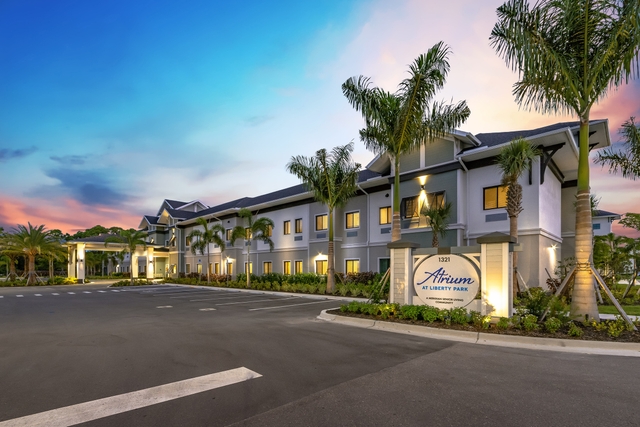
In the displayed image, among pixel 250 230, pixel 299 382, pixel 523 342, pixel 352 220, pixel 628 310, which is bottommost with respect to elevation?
pixel 628 310

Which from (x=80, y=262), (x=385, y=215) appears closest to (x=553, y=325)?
(x=385, y=215)

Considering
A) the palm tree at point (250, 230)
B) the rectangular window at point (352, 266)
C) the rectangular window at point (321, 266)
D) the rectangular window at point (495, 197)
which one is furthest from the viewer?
the palm tree at point (250, 230)

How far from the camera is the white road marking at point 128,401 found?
448 centimetres

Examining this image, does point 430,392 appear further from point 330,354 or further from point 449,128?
point 449,128

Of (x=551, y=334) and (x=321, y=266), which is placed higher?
(x=551, y=334)

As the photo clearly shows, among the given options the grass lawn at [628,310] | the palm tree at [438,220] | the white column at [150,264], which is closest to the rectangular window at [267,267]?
the palm tree at [438,220]

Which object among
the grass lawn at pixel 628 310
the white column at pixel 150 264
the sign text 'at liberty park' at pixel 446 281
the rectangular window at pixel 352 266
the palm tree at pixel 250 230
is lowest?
the white column at pixel 150 264

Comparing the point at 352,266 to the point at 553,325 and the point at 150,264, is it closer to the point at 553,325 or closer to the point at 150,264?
the point at 553,325

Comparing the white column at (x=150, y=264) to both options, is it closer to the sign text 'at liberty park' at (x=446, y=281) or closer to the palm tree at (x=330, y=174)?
the palm tree at (x=330, y=174)

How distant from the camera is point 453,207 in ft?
63.3

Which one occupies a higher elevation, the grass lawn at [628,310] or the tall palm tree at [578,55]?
the tall palm tree at [578,55]

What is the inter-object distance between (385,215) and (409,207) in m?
2.21

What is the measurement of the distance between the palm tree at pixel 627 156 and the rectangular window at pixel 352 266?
47.6 ft

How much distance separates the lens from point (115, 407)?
4863mm
